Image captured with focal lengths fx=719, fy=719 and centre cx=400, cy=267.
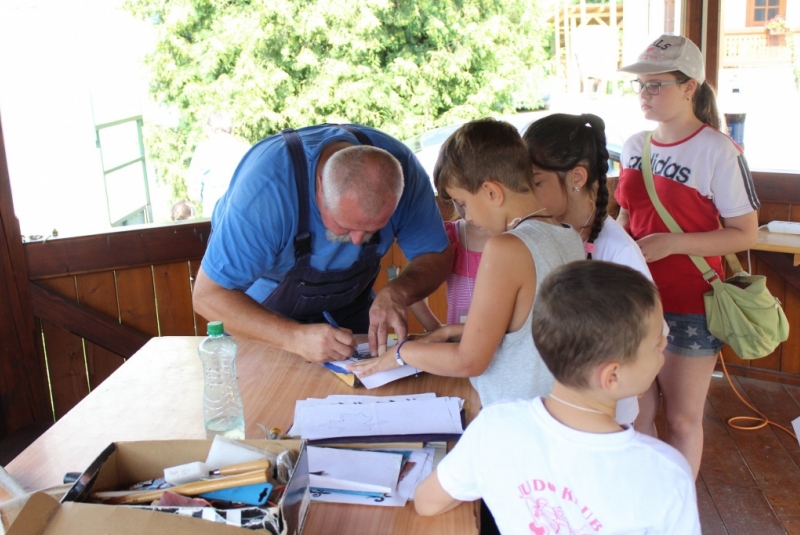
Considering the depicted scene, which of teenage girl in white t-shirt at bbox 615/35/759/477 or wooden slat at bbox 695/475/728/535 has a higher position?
teenage girl in white t-shirt at bbox 615/35/759/477

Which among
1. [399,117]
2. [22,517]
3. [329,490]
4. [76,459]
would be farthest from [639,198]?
[399,117]

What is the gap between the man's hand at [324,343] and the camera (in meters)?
1.83

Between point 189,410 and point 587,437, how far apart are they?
0.98 metres

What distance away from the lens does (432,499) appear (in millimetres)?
1205

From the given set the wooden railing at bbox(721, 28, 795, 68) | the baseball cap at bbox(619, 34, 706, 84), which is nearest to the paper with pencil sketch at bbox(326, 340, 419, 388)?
the baseball cap at bbox(619, 34, 706, 84)

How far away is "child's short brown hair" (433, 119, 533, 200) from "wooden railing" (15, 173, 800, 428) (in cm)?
203

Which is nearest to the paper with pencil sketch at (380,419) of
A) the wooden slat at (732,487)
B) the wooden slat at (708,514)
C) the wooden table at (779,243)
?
the wooden slat at (708,514)

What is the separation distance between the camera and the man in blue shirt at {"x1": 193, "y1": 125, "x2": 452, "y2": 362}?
1.87 m

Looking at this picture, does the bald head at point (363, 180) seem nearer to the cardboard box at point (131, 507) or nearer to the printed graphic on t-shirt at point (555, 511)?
the cardboard box at point (131, 507)

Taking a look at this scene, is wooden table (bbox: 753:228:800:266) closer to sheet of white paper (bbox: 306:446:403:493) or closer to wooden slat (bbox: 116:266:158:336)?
sheet of white paper (bbox: 306:446:403:493)

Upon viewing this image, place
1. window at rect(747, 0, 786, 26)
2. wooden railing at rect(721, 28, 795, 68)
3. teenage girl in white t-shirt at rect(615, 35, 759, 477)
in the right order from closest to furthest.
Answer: teenage girl in white t-shirt at rect(615, 35, 759, 477), wooden railing at rect(721, 28, 795, 68), window at rect(747, 0, 786, 26)

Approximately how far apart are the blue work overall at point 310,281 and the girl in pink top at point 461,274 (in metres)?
0.20

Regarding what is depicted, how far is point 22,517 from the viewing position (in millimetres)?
894

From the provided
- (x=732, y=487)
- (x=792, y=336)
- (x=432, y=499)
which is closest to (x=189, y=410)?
(x=432, y=499)
